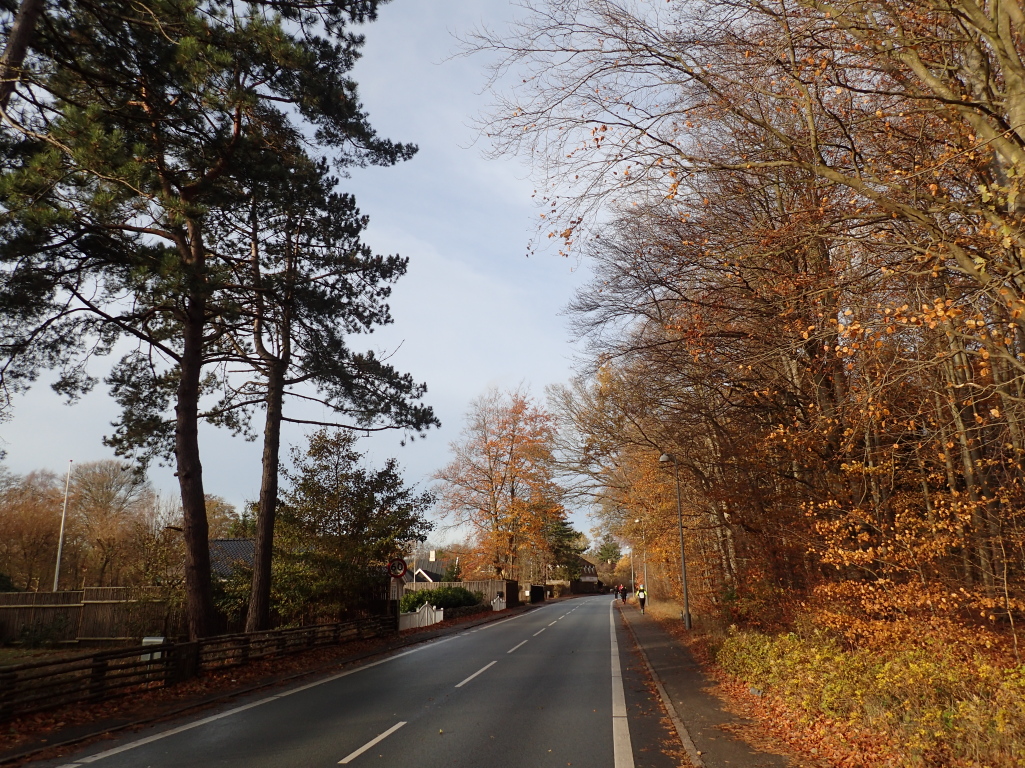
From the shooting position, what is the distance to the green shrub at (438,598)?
34375 millimetres

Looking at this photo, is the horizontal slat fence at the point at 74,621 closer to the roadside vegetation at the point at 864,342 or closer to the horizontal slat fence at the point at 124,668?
the horizontal slat fence at the point at 124,668

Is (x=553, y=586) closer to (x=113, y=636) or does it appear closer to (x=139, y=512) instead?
(x=139, y=512)

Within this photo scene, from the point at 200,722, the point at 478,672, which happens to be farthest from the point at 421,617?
the point at 200,722

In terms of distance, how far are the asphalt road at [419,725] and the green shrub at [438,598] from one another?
61.5 ft

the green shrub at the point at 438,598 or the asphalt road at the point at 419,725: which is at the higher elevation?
the green shrub at the point at 438,598

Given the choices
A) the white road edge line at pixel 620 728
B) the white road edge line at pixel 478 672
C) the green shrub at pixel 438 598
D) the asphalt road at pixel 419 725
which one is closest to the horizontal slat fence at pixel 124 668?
the asphalt road at pixel 419 725

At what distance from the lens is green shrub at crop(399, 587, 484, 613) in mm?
34375

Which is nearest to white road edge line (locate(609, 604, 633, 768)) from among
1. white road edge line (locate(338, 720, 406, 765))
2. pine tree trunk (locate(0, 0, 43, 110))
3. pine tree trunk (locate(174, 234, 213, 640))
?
white road edge line (locate(338, 720, 406, 765))

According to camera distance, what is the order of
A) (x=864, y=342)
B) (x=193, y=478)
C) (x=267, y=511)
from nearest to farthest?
(x=864, y=342)
(x=193, y=478)
(x=267, y=511)

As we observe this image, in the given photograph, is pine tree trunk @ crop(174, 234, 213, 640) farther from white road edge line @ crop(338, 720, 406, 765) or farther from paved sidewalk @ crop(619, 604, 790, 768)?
paved sidewalk @ crop(619, 604, 790, 768)

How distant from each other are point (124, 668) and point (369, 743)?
5.86m

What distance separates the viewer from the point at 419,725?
927 centimetres

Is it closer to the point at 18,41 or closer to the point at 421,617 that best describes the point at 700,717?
the point at 18,41

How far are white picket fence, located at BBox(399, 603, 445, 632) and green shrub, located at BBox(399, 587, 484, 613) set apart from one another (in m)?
0.81
